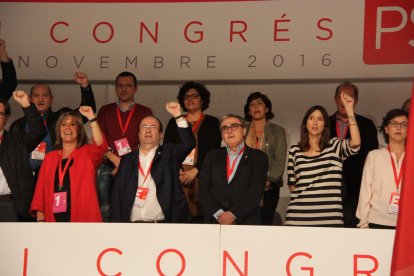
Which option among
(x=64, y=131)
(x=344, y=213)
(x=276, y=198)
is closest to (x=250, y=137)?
(x=276, y=198)

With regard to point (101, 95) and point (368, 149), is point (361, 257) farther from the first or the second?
point (101, 95)

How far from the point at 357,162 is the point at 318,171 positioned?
61 centimetres

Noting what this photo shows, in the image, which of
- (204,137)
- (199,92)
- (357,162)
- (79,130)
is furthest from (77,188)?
(357,162)

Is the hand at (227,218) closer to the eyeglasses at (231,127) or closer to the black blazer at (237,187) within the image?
the black blazer at (237,187)

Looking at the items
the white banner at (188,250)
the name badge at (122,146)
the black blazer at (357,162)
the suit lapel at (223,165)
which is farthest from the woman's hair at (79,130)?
the black blazer at (357,162)

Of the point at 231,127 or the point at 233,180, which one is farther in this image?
the point at 231,127

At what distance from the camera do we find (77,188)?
234 inches

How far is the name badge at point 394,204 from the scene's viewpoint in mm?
5672

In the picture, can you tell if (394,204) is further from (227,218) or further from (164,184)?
(164,184)

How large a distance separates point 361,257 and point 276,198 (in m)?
1.39

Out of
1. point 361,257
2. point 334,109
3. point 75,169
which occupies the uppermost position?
point 334,109

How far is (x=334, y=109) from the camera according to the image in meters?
7.53

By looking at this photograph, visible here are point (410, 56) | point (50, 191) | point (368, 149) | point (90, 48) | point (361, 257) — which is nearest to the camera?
point (361, 257)

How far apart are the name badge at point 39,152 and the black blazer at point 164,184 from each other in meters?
0.78
